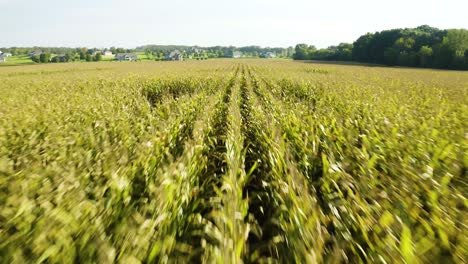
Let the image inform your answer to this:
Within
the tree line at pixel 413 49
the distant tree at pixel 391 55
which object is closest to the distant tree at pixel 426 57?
the tree line at pixel 413 49

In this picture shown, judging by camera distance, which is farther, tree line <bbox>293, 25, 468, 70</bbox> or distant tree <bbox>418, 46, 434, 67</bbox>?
distant tree <bbox>418, 46, 434, 67</bbox>

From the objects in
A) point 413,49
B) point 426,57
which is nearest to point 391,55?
point 413,49

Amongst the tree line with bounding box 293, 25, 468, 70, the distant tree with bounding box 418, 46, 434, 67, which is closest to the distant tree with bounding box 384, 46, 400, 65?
the tree line with bounding box 293, 25, 468, 70

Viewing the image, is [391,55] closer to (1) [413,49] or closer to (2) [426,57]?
(1) [413,49]

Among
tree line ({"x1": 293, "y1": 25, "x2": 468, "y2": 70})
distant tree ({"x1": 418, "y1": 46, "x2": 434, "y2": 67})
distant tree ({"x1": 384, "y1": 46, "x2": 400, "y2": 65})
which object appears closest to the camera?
tree line ({"x1": 293, "y1": 25, "x2": 468, "y2": 70})

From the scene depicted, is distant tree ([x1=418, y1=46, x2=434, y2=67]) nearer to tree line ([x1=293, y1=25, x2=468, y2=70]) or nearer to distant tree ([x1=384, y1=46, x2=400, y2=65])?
Answer: tree line ([x1=293, y1=25, x2=468, y2=70])

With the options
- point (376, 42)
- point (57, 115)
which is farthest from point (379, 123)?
point (376, 42)

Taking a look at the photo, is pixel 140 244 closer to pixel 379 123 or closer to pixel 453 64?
pixel 379 123

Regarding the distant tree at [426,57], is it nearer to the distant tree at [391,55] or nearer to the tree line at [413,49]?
the tree line at [413,49]

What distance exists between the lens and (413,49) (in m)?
61.4

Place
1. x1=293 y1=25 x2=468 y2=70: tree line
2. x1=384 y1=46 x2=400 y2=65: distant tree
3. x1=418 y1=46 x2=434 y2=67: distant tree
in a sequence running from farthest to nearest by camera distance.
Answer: x1=384 y1=46 x2=400 y2=65: distant tree → x1=418 y1=46 x2=434 y2=67: distant tree → x1=293 y1=25 x2=468 y2=70: tree line

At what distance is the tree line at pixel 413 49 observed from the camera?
51278 mm

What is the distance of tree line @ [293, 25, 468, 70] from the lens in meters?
51.3

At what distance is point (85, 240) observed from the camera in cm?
170
